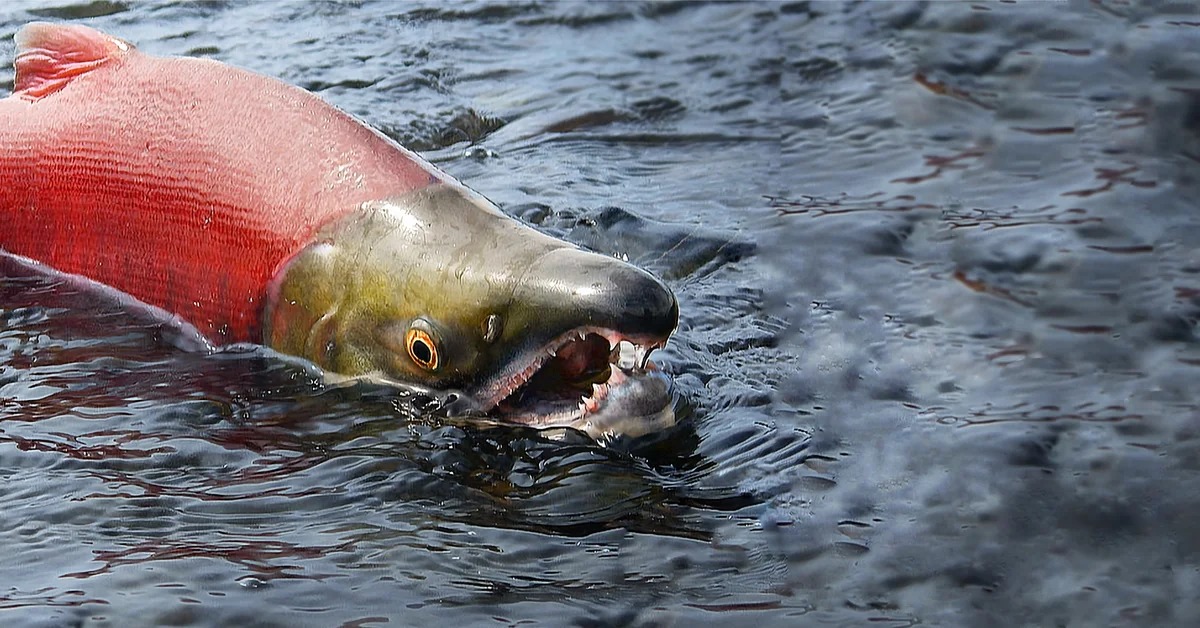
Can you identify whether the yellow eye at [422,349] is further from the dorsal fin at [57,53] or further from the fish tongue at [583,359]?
the dorsal fin at [57,53]

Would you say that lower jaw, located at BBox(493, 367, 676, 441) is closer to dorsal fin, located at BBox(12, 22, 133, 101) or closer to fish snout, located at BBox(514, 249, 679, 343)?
fish snout, located at BBox(514, 249, 679, 343)

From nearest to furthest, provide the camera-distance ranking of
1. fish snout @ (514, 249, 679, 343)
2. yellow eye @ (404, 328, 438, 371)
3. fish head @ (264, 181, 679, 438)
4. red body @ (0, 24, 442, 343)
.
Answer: fish snout @ (514, 249, 679, 343), fish head @ (264, 181, 679, 438), yellow eye @ (404, 328, 438, 371), red body @ (0, 24, 442, 343)

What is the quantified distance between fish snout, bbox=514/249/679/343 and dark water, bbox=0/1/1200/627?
0.42m

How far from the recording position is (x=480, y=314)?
14.7 feet

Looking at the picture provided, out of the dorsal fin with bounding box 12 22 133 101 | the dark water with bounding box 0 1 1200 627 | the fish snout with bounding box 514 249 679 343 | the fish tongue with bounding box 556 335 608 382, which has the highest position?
the dorsal fin with bounding box 12 22 133 101

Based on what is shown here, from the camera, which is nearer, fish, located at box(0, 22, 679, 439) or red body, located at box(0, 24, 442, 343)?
fish, located at box(0, 22, 679, 439)

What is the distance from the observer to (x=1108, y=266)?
5711 mm

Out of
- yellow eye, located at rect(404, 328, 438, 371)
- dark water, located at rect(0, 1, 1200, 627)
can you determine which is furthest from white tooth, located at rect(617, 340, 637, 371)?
yellow eye, located at rect(404, 328, 438, 371)

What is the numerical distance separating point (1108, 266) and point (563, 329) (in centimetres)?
242

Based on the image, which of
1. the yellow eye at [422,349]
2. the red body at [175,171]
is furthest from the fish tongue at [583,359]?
the red body at [175,171]

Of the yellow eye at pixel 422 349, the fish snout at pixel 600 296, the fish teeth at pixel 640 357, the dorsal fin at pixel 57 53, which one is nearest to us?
the fish snout at pixel 600 296

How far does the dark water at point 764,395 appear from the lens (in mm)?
3807

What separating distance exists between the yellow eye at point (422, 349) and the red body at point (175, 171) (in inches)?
20.1

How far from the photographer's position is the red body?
4965mm
